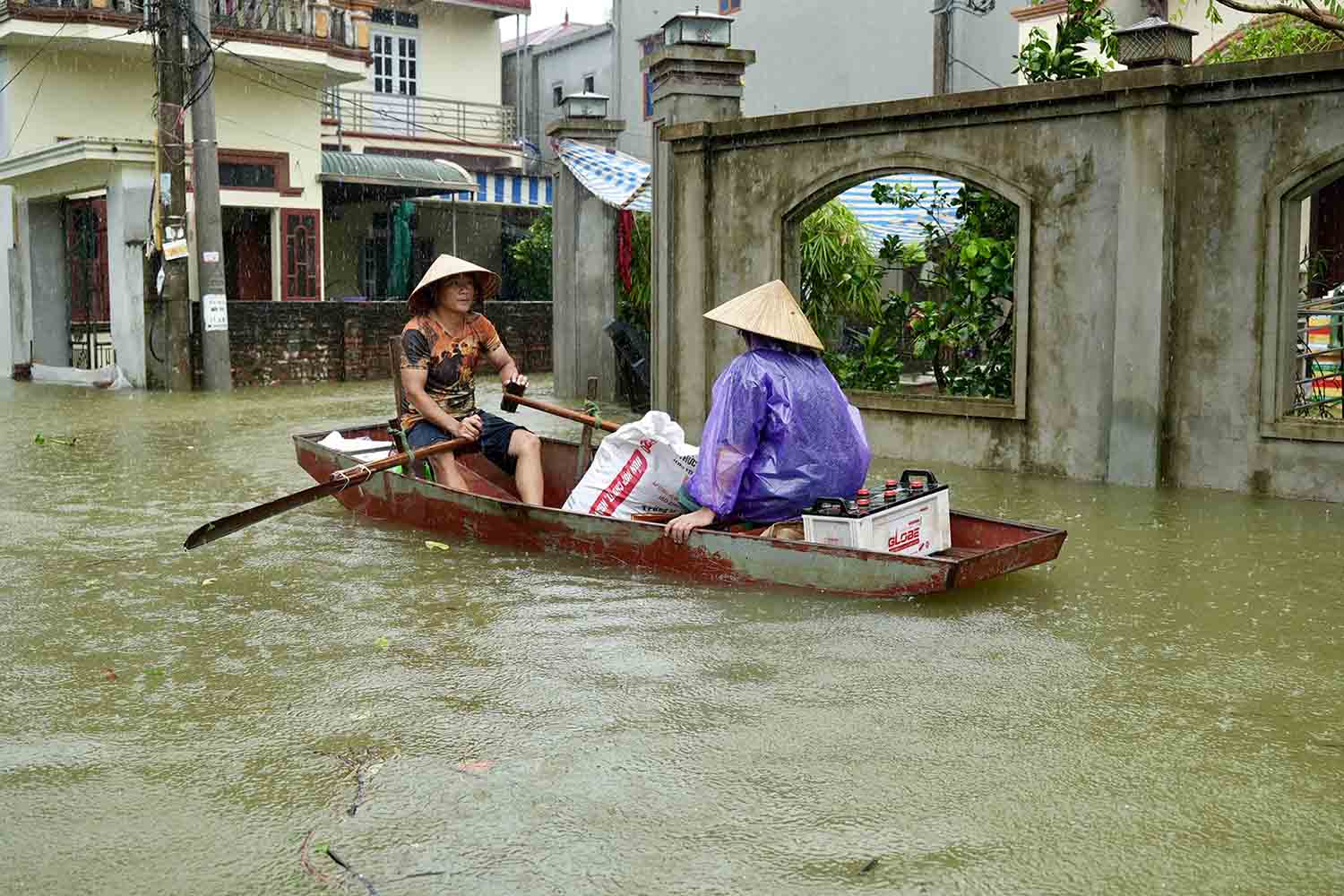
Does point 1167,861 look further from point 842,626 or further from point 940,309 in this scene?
point 940,309

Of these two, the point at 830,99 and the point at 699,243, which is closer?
the point at 699,243

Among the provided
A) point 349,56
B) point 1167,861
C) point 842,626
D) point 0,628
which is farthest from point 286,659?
point 349,56

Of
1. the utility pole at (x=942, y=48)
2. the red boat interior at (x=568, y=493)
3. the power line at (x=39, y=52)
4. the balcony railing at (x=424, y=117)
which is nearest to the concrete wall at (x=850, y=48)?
the utility pole at (x=942, y=48)

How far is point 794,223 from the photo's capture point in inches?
508

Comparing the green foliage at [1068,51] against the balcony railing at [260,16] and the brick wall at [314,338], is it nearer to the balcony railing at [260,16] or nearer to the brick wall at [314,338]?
the brick wall at [314,338]

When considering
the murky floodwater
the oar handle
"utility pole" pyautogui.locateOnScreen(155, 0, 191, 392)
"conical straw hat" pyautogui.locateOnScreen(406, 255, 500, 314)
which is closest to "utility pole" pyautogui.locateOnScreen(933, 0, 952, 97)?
"utility pole" pyautogui.locateOnScreen(155, 0, 191, 392)

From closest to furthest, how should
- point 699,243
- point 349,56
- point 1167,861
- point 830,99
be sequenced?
point 1167,861 → point 699,243 → point 349,56 → point 830,99

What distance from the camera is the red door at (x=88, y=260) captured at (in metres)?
22.2

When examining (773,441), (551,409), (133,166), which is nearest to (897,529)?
(773,441)

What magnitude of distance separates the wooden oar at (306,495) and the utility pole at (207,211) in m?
12.1

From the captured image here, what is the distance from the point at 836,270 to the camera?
1642cm

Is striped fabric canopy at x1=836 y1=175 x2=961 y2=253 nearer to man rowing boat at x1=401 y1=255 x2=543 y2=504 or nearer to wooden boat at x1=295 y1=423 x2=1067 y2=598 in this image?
man rowing boat at x1=401 y1=255 x2=543 y2=504

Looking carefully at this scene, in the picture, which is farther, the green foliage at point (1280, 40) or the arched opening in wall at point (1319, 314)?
the green foliage at point (1280, 40)

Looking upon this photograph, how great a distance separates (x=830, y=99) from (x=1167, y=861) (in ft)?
84.6
